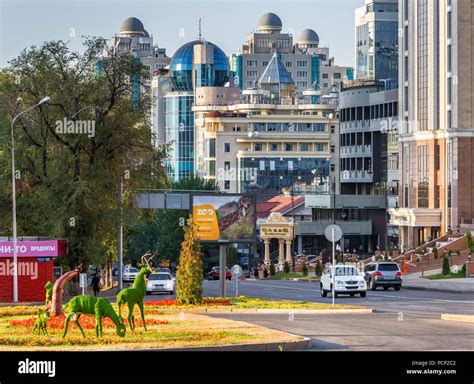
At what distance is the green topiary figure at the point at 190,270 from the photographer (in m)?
44.0

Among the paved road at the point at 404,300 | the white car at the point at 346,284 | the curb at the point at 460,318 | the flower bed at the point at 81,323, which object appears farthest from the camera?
the white car at the point at 346,284

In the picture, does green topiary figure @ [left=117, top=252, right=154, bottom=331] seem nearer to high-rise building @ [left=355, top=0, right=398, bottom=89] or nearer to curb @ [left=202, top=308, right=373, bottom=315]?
curb @ [left=202, top=308, right=373, bottom=315]

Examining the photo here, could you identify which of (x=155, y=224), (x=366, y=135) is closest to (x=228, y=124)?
(x=366, y=135)

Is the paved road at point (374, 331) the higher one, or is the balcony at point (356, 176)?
the balcony at point (356, 176)

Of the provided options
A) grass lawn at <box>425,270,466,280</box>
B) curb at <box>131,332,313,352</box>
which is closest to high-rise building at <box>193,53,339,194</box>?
grass lawn at <box>425,270,466,280</box>

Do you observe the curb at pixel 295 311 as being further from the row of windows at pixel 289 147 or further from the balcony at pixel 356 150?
the row of windows at pixel 289 147

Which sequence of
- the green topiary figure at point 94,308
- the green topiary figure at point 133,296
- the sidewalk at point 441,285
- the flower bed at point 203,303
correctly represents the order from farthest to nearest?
the sidewalk at point 441,285
the flower bed at point 203,303
the green topiary figure at point 133,296
the green topiary figure at point 94,308

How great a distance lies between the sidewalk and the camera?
2482 inches

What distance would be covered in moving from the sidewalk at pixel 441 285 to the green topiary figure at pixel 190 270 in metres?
19.7

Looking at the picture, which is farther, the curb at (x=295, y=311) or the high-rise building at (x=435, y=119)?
the high-rise building at (x=435, y=119)

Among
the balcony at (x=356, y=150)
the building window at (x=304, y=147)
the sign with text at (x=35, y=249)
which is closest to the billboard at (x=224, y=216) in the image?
→ the sign with text at (x=35, y=249)

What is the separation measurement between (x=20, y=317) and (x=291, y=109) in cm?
15844

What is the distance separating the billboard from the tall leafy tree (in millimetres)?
8437

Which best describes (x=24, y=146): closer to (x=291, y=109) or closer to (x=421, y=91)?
(x=421, y=91)
